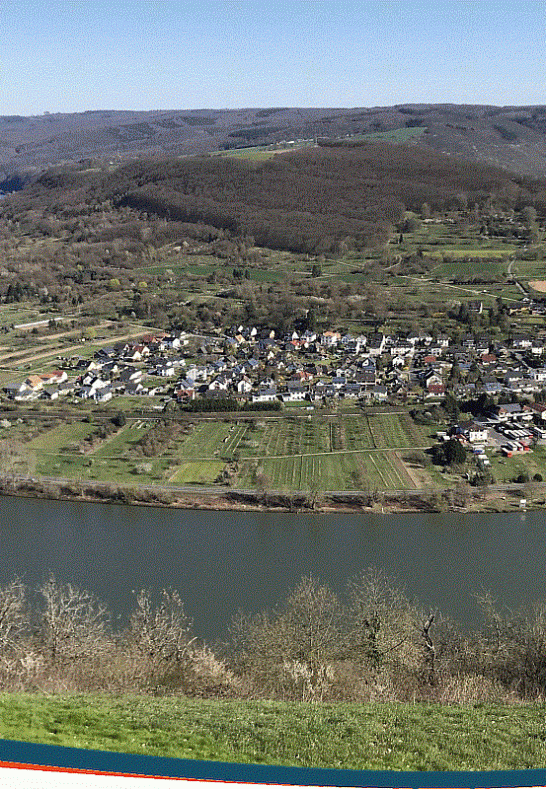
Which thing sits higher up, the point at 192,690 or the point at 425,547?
the point at 192,690

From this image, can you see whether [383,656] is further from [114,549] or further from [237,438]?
[237,438]

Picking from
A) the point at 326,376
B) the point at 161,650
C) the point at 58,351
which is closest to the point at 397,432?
the point at 326,376

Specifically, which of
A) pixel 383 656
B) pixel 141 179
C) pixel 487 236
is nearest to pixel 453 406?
pixel 383 656

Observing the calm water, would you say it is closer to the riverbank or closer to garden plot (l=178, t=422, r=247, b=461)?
the riverbank

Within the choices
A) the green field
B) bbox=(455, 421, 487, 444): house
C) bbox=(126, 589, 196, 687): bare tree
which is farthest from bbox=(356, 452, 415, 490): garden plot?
bbox=(126, 589, 196, 687): bare tree

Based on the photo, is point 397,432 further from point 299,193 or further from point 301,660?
point 299,193

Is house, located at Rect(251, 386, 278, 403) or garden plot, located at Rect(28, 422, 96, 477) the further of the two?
house, located at Rect(251, 386, 278, 403)
